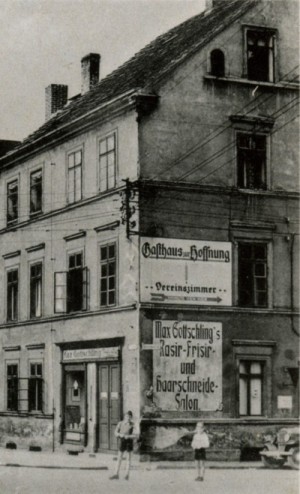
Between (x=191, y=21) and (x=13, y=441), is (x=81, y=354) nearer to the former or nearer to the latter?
(x=13, y=441)

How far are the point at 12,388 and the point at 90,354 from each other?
22.7ft

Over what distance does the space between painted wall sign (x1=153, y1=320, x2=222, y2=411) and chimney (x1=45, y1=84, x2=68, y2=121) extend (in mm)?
16172

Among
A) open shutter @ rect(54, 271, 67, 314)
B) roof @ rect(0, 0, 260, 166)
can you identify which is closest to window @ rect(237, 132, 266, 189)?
roof @ rect(0, 0, 260, 166)

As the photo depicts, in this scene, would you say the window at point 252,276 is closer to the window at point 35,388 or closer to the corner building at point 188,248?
the corner building at point 188,248

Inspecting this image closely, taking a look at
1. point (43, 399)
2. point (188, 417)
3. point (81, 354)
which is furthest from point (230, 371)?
point (43, 399)

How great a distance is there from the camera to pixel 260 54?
3303cm

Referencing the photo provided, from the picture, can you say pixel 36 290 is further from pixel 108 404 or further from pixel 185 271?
pixel 185 271

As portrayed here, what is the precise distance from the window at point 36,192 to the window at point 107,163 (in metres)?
5.18

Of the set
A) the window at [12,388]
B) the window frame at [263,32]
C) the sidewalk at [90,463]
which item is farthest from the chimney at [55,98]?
the sidewalk at [90,463]

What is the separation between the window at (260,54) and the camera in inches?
1293

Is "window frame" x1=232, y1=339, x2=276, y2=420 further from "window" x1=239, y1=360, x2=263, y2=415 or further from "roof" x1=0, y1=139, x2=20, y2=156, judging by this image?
"roof" x1=0, y1=139, x2=20, y2=156

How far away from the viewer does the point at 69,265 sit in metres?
35.1

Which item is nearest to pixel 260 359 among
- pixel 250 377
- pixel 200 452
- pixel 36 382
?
pixel 250 377

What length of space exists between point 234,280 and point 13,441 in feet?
38.8
